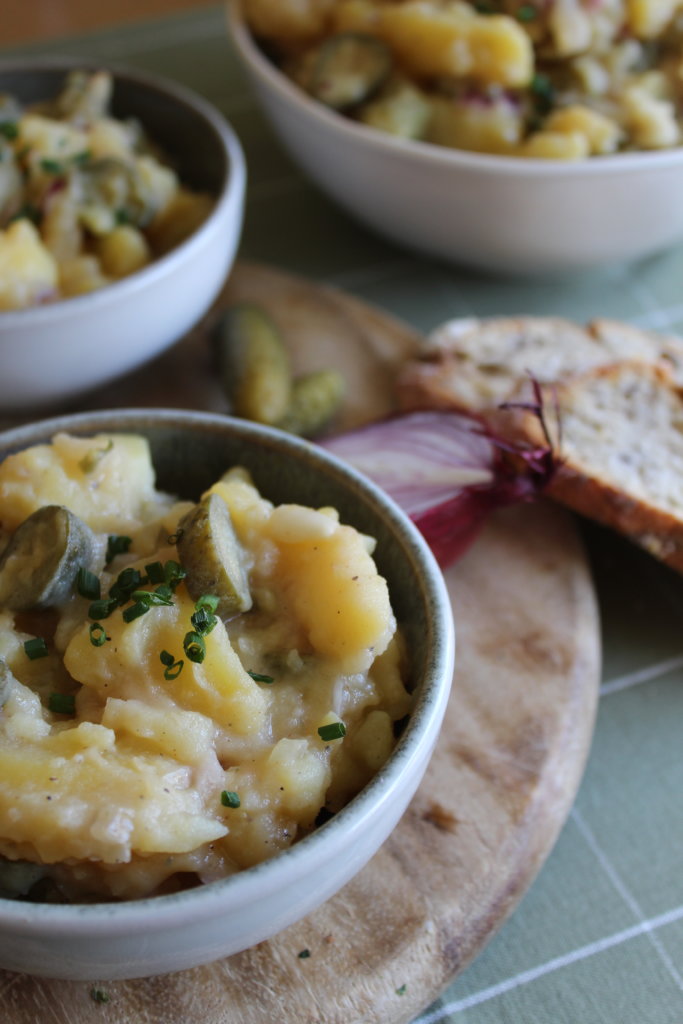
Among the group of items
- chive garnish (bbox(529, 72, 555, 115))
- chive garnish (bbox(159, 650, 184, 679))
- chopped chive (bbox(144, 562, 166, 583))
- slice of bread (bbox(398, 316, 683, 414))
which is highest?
chive garnish (bbox(529, 72, 555, 115))

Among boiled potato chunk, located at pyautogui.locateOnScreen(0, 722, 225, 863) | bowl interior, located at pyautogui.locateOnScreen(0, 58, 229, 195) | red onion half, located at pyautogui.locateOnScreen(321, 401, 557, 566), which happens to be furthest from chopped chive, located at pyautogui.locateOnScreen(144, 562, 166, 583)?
bowl interior, located at pyautogui.locateOnScreen(0, 58, 229, 195)

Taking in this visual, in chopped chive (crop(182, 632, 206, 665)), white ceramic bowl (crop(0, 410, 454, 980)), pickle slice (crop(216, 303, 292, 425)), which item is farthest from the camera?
pickle slice (crop(216, 303, 292, 425))

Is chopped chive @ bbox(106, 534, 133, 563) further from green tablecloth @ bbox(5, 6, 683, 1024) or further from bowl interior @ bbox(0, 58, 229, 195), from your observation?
bowl interior @ bbox(0, 58, 229, 195)

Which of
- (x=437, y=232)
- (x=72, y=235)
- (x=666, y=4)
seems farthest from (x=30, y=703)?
(x=666, y=4)

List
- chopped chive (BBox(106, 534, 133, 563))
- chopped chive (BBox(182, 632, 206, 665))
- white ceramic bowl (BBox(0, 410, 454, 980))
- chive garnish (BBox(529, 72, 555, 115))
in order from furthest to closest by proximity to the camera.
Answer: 1. chive garnish (BBox(529, 72, 555, 115))
2. chopped chive (BBox(106, 534, 133, 563))
3. chopped chive (BBox(182, 632, 206, 665))
4. white ceramic bowl (BBox(0, 410, 454, 980))

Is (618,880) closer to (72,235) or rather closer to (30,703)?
(30,703)

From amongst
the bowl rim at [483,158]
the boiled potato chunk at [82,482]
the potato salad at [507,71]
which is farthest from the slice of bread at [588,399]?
the boiled potato chunk at [82,482]

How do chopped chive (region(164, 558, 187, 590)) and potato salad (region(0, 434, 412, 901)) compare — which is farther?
chopped chive (region(164, 558, 187, 590))
